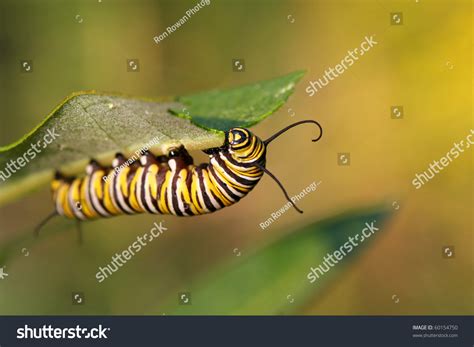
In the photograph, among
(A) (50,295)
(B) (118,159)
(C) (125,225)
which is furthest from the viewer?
(C) (125,225)

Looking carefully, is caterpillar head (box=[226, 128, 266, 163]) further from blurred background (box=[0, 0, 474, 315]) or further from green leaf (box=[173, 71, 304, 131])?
blurred background (box=[0, 0, 474, 315])

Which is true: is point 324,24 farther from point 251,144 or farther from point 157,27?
point 251,144

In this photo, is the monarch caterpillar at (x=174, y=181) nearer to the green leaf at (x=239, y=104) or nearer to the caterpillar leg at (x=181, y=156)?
the caterpillar leg at (x=181, y=156)

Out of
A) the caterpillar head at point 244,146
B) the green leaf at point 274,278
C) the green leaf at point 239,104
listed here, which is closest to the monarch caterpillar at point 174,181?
the caterpillar head at point 244,146

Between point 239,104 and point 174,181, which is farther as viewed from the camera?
point 174,181

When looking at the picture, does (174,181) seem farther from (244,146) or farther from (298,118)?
(298,118)

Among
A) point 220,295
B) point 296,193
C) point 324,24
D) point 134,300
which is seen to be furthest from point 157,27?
point 220,295

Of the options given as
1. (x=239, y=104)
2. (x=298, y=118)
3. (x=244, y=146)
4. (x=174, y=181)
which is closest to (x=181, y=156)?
(x=174, y=181)
